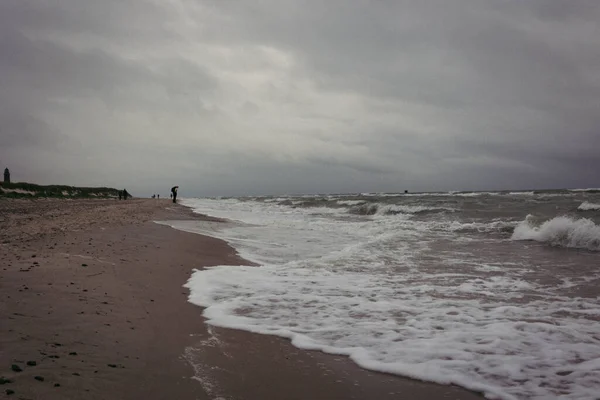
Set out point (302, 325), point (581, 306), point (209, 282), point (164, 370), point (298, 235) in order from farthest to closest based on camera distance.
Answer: point (298, 235) → point (209, 282) → point (581, 306) → point (302, 325) → point (164, 370)

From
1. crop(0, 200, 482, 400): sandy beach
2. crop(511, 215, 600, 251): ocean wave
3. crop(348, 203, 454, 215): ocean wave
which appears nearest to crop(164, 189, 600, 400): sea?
crop(0, 200, 482, 400): sandy beach

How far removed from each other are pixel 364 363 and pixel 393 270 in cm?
444

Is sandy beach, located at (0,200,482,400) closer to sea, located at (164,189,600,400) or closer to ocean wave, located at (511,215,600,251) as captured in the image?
sea, located at (164,189,600,400)

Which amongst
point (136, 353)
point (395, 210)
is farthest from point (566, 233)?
point (395, 210)

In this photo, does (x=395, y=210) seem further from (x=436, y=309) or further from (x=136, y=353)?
(x=136, y=353)

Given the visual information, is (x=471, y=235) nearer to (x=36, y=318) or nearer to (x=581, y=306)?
(x=581, y=306)

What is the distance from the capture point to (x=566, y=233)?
12.0 meters

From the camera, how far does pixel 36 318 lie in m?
3.38

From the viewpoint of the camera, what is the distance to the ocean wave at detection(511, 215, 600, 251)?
11148 mm

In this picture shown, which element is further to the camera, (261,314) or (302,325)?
(261,314)

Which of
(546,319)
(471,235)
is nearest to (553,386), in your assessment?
(546,319)

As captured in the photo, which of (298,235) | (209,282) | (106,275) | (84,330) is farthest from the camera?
(298,235)

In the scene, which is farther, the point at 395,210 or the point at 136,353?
the point at 395,210

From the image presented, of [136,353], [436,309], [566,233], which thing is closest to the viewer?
[136,353]
